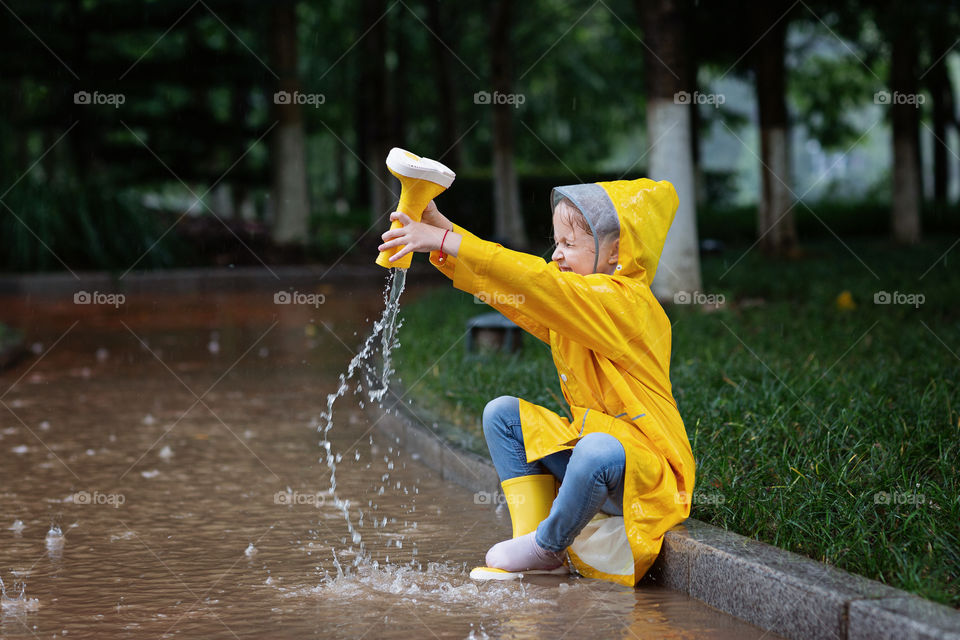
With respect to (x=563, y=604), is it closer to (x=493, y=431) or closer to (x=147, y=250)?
(x=493, y=431)

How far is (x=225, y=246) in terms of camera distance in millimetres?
18422

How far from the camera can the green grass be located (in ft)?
11.5

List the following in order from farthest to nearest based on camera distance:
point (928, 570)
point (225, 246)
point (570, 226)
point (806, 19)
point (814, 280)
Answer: point (806, 19) < point (225, 246) < point (814, 280) < point (570, 226) < point (928, 570)

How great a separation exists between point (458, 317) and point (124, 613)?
22.8 feet

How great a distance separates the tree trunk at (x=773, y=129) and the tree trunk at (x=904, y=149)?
238 cm

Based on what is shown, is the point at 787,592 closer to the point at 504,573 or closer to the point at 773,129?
the point at 504,573

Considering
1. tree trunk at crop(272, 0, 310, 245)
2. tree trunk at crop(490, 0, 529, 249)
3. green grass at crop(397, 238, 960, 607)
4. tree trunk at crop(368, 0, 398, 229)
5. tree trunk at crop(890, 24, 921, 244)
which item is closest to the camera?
green grass at crop(397, 238, 960, 607)

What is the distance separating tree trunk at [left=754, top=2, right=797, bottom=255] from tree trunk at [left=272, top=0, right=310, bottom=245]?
23.6 feet

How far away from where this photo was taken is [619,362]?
140 inches

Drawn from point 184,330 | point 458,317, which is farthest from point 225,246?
point 458,317

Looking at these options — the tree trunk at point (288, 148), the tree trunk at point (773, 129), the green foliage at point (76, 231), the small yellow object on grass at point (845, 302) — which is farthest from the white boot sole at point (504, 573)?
the tree trunk at point (288, 148)

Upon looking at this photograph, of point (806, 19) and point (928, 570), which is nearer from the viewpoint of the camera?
point (928, 570)

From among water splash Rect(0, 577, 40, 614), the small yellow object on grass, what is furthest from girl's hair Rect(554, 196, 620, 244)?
the small yellow object on grass

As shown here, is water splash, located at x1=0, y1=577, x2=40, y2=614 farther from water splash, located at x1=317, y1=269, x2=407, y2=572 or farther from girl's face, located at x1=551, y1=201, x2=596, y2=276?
girl's face, located at x1=551, y1=201, x2=596, y2=276
